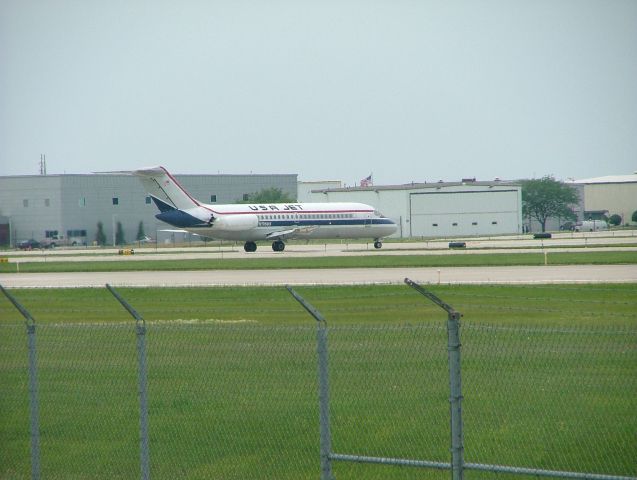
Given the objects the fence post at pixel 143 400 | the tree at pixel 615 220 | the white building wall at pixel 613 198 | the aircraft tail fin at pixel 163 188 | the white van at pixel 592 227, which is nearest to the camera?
the fence post at pixel 143 400

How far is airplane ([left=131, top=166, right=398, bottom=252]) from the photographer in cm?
7144

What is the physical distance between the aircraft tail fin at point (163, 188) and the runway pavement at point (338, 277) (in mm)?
20204

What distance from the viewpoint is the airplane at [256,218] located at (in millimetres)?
71438

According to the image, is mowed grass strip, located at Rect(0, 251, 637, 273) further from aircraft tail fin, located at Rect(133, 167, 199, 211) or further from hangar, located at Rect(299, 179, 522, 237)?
hangar, located at Rect(299, 179, 522, 237)

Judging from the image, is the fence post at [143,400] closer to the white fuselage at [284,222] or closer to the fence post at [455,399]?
the fence post at [455,399]

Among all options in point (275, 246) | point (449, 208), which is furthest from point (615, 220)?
point (275, 246)

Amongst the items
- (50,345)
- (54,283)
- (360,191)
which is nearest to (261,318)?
(50,345)

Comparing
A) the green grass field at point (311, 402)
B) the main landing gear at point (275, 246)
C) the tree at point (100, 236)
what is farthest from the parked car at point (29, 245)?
the green grass field at point (311, 402)

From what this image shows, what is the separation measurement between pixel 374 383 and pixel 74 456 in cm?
449

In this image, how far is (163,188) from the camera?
71.3m

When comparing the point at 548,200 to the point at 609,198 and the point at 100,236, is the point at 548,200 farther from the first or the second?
the point at 100,236

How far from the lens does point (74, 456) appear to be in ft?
44.2

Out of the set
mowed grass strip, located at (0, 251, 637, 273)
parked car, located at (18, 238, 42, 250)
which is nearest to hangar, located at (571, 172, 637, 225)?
parked car, located at (18, 238, 42, 250)

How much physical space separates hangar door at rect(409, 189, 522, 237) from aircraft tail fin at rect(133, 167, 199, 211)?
57.6 meters
